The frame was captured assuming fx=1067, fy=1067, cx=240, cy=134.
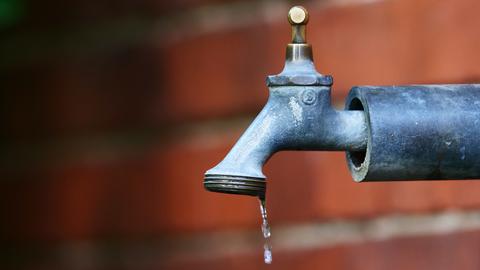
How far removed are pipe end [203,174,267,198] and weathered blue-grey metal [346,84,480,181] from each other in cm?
5

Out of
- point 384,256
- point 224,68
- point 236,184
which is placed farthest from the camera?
point 224,68

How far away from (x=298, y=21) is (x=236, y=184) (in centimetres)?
9

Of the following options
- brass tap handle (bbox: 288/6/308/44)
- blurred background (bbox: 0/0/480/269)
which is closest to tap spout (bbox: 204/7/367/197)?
brass tap handle (bbox: 288/6/308/44)

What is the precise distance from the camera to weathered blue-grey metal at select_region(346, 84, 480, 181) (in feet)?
1.66

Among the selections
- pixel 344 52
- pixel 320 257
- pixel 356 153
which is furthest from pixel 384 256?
pixel 356 153

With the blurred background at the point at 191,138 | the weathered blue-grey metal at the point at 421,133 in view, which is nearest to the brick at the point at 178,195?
the blurred background at the point at 191,138

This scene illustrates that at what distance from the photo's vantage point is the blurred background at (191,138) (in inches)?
32.2

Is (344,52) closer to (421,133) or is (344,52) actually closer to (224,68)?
(224,68)

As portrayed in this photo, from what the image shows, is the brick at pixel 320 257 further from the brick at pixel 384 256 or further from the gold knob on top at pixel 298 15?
the gold knob on top at pixel 298 15

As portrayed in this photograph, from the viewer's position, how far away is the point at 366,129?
523 mm

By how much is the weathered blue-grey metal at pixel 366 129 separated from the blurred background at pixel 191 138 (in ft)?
0.88

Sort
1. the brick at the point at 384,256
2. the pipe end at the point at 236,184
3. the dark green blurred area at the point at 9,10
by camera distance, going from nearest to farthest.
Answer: the pipe end at the point at 236,184 < the brick at the point at 384,256 < the dark green blurred area at the point at 9,10

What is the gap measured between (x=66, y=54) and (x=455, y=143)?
619mm

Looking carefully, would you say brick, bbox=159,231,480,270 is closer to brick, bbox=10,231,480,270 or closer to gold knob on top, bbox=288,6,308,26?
brick, bbox=10,231,480,270
